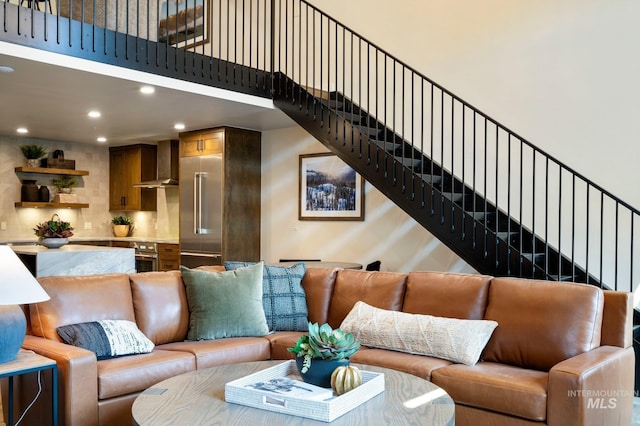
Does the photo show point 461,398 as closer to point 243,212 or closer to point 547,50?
point 547,50

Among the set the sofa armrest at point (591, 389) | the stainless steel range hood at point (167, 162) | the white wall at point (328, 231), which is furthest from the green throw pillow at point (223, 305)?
the stainless steel range hood at point (167, 162)

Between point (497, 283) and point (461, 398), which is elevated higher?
point (497, 283)

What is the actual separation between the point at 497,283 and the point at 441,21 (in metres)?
3.62

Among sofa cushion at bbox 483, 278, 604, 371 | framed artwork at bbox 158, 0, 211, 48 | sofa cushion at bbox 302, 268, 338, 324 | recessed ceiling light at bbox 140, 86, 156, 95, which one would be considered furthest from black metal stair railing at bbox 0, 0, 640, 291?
framed artwork at bbox 158, 0, 211, 48

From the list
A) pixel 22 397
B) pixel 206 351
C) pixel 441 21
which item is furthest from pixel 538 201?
pixel 22 397

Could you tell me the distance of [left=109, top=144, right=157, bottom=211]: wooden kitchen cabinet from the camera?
9.07 m

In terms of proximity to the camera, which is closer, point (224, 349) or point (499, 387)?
point (499, 387)

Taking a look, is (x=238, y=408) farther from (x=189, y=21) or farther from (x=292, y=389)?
(x=189, y=21)

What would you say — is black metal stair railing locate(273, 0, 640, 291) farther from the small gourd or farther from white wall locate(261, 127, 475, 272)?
the small gourd

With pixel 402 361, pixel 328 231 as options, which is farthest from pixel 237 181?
pixel 402 361

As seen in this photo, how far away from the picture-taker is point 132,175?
30.1ft

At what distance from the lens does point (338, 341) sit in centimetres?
242

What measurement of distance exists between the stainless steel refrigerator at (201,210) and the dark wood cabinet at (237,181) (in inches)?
2.7

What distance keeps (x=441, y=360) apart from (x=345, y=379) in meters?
1.13
